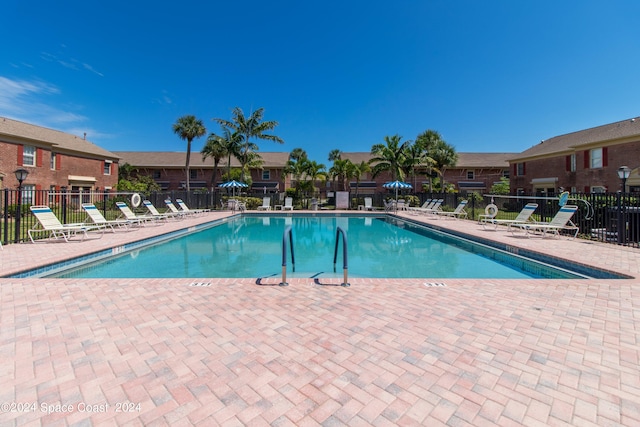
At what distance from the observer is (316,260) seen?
28.8 feet

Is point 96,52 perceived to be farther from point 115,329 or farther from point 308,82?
point 115,329

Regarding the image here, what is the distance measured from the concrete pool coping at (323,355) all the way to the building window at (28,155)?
26359 mm

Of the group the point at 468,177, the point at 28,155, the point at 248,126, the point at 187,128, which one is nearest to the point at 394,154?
the point at 248,126

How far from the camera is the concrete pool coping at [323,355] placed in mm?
2043

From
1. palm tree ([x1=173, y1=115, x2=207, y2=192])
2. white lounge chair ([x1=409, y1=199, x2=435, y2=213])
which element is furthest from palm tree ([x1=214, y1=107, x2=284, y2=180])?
white lounge chair ([x1=409, y1=199, x2=435, y2=213])

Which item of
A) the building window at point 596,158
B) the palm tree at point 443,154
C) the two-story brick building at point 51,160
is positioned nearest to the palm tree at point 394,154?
the palm tree at point 443,154

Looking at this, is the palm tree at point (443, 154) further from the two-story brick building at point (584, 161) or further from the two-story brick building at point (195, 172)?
the two-story brick building at point (195, 172)

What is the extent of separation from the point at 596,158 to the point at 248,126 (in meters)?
28.8

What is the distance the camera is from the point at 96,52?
1948 centimetres

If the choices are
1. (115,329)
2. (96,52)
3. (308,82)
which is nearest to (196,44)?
(96,52)

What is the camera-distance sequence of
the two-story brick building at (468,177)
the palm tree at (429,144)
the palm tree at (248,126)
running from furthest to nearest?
the two-story brick building at (468,177)
the palm tree at (429,144)
the palm tree at (248,126)

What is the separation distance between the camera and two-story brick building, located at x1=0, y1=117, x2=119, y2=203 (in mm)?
22547

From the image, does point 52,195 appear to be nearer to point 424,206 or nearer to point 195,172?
point 195,172

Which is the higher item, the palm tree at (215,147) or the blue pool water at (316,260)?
the palm tree at (215,147)
